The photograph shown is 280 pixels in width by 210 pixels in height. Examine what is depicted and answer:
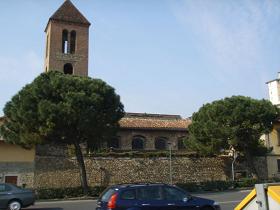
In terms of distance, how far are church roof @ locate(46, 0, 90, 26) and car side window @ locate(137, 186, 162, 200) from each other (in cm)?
4091

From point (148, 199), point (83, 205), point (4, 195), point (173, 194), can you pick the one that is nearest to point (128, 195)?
point (148, 199)

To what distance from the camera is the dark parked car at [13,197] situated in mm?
19188

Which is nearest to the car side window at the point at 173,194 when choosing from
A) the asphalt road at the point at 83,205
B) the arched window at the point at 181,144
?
the asphalt road at the point at 83,205

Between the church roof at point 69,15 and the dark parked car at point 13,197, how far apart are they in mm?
34202

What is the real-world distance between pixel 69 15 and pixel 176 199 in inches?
1672

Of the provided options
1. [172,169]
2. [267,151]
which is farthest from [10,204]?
[267,151]

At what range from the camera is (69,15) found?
5184 centimetres

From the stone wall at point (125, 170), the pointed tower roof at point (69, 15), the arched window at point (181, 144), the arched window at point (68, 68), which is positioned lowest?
the stone wall at point (125, 170)

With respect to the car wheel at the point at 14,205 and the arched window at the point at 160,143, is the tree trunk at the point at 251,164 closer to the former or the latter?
the arched window at the point at 160,143

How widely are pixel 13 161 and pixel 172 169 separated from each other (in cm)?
1534

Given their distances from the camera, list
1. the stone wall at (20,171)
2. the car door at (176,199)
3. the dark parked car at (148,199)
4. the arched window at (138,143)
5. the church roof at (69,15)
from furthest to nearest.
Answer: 1. the church roof at (69,15)
2. the arched window at (138,143)
3. the stone wall at (20,171)
4. the car door at (176,199)
5. the dark parked car at (148,199)

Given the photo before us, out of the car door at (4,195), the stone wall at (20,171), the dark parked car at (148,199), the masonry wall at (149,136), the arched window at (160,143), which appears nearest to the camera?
the dark parked car at (148,199)

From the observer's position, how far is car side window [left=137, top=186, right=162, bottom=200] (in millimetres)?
12977

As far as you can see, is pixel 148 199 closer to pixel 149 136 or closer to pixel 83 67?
pixel 149 136
